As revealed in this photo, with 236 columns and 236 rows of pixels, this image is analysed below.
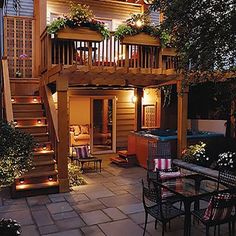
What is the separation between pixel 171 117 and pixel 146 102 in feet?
3.83

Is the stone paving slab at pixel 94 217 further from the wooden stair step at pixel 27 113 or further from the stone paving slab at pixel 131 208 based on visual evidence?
the wooden stair step at pixel 27 113

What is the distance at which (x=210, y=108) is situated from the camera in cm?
1116

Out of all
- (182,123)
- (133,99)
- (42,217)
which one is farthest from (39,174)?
(133,99)

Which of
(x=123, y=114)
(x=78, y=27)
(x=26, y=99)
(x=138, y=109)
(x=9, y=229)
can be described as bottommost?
(x=9, y=229)

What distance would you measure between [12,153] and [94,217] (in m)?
2.18

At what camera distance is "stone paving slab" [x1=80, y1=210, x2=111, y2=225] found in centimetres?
518

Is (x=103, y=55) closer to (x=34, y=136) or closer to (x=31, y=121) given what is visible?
(x=31, y=121)

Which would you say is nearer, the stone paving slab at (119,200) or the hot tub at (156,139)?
the stone paving slab at (119,200)

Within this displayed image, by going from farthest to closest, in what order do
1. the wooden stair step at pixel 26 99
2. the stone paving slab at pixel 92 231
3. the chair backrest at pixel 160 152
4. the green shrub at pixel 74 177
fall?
the wooden stair step at pixel 26 99, the chair backrest at pixel 160 152, the green shrub at pixel 74 177, the stone paving slab at pixel 92 231

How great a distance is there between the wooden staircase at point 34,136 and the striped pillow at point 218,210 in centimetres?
335

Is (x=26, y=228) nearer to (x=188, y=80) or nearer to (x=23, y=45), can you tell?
(x=188, y=80)

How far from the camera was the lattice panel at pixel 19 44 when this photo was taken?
9484 mm

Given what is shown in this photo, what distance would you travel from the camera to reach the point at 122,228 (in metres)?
4.90

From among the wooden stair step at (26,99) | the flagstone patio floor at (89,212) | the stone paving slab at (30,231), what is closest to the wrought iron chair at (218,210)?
the flagstone patio floor at (89,212)
